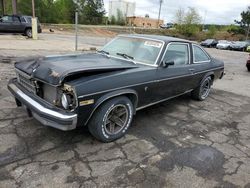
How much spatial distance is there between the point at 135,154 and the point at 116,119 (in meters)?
0.63

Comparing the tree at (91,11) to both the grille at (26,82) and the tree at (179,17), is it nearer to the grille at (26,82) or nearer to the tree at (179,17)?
the tree at (179,17)

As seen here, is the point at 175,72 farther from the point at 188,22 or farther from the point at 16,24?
the point at 188,22

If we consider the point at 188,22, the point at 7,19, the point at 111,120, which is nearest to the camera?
the point at 111,120

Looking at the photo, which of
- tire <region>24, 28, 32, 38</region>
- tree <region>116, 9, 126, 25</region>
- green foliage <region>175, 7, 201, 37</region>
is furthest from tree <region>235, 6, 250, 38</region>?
tire <region>24, 28, 32, 38</region>

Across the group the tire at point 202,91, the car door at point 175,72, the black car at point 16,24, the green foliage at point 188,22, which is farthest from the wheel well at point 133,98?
the green foliage at point 188,22

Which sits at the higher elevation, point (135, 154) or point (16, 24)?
point (16, 24)

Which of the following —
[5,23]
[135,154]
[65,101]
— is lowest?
[135,154]

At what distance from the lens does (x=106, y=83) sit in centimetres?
344

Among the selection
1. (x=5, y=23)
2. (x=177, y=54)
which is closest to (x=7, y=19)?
(x=5, y=23)

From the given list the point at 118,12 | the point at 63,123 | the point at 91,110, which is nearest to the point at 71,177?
the point at 63,123

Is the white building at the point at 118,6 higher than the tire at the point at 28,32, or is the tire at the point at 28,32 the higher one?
the white building at the point at 118,6

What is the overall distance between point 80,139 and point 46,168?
0.83 m

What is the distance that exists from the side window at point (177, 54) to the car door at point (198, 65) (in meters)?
0.25

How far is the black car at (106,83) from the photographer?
3191 mm
